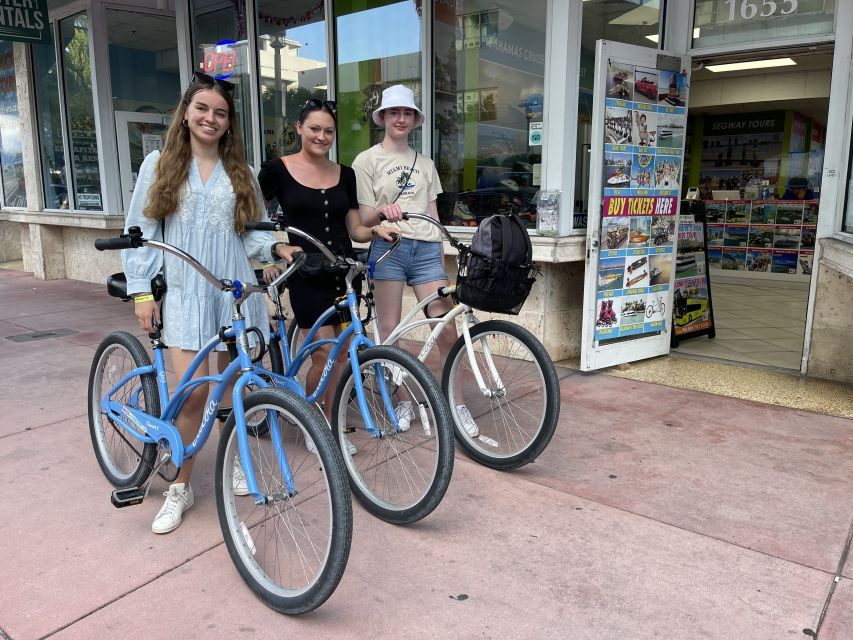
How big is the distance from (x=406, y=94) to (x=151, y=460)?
2203 mm

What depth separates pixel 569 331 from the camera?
5.54 m

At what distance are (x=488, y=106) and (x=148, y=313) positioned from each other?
12.6 ft

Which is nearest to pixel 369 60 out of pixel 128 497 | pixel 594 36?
pixel 594 36

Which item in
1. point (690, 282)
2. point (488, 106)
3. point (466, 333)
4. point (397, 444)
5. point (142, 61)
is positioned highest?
point (142, 61)

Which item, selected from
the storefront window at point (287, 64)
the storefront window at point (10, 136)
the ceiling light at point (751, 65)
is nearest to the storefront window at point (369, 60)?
the storefront window at point (287, 64)

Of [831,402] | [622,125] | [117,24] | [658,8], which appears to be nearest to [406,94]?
[622,125]

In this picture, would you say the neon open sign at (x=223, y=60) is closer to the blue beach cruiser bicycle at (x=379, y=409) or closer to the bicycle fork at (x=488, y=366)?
the blue beach cruiser bicycle at (x=379, y=409)

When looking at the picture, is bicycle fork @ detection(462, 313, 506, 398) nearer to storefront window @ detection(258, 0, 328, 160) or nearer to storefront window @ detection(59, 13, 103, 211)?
storefront window @ detection(258, 0, 328, 160)

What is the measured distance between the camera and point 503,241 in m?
2.98

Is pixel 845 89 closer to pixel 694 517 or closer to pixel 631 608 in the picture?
pixel 694 517

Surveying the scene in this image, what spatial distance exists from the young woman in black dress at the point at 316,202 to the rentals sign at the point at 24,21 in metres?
7.06

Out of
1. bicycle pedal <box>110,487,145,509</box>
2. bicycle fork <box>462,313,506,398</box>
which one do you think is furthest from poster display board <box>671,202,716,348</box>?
bicycle pedal <box>110,487,145,509</box>

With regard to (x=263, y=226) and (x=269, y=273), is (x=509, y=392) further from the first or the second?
(x=263, y=226)

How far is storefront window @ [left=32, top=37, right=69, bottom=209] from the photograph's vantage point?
31.3ft
